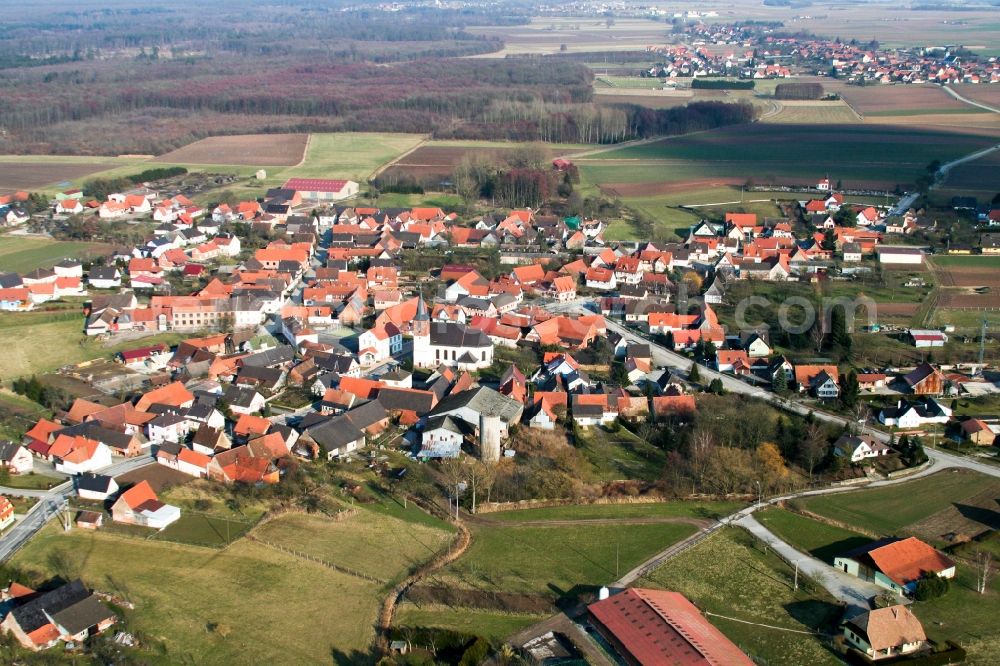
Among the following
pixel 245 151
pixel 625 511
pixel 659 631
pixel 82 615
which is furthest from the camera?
pixel 245 151

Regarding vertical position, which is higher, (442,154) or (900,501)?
(442,154)

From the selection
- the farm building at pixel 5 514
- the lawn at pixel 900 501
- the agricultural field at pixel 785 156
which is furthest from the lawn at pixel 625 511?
the agricultural field at pixel 785 156

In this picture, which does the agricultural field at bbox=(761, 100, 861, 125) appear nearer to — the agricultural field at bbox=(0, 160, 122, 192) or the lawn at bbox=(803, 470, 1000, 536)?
the agricultural field at bbox=(0, 160, 122, 192)

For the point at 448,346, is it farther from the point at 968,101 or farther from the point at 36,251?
the point at 968,101

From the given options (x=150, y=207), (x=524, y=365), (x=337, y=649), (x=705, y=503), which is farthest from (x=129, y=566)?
(x=150, y=207)

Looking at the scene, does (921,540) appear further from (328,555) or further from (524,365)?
(524,365)

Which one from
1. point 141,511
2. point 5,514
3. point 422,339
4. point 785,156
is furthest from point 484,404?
point 785,156

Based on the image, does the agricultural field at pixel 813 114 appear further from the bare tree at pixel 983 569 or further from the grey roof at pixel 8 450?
the grey roof at pixel 8 450

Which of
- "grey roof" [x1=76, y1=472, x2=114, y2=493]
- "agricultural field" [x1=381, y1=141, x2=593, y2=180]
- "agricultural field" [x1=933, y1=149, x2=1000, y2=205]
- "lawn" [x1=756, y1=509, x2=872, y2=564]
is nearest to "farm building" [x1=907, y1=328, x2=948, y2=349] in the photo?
"lawn" [x1=756, y1=509, x2=872, y2=564]

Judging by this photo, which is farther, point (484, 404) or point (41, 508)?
point (484, 404)
